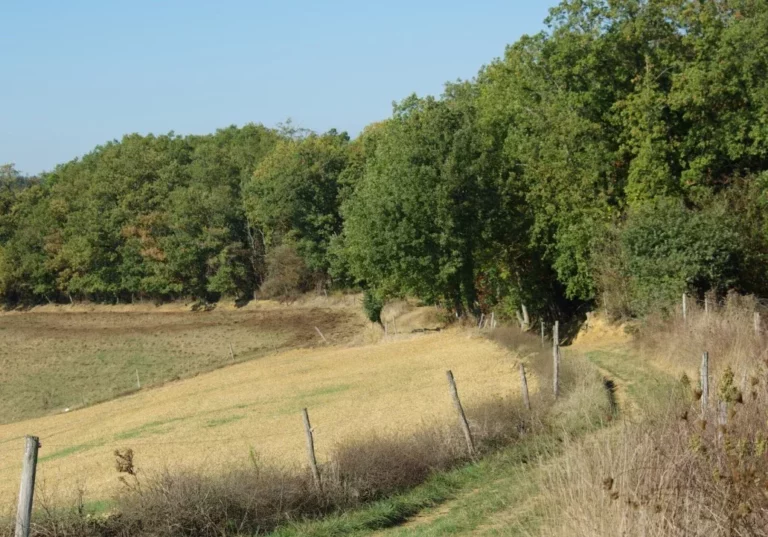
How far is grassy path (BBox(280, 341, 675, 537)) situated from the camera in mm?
10305

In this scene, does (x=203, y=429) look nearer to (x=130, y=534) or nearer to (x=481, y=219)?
(x=130, y=534)

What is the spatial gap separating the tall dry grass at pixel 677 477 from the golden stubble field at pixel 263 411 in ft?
29.6

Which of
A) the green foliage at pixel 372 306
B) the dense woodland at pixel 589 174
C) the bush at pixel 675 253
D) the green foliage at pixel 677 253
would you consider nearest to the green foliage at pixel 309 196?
the green foliage at pixel 372 306

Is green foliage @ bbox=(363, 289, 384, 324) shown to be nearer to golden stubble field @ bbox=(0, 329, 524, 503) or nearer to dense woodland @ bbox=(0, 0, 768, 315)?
dense woodland @ bbox=(0, 0, 768, 315)

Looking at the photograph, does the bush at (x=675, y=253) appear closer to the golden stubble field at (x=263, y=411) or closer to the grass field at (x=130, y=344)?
the golden stubble field at (x=263, y=411)

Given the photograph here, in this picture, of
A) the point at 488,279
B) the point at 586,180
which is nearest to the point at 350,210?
the point at 488,279

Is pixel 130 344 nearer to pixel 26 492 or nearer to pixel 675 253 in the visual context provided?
pixel 675 253

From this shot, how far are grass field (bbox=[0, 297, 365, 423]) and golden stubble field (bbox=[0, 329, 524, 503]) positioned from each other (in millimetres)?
4786

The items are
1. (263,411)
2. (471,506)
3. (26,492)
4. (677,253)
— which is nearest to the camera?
(26,492)

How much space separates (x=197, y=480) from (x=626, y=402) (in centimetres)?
1107

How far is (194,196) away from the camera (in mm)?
87250

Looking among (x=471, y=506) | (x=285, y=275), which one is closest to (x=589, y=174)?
(x=471, y=506)

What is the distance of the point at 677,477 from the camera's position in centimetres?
728

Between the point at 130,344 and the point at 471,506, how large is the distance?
180ft
